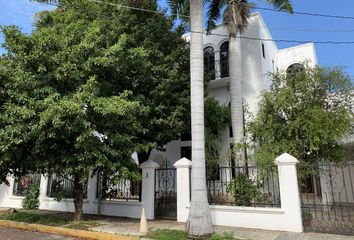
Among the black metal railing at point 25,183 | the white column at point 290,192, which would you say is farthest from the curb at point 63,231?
the white column at point 290,192

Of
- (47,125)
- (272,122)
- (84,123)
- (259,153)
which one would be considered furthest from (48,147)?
(272,122)

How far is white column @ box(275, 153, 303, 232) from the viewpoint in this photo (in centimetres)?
856

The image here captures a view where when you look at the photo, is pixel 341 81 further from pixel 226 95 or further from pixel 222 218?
pixel 222 218

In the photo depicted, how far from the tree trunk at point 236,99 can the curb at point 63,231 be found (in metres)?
5.95

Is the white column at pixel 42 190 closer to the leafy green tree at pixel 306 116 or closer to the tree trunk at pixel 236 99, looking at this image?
the tree trunk at pixel 236 99

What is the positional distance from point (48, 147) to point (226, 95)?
1063 centimetres

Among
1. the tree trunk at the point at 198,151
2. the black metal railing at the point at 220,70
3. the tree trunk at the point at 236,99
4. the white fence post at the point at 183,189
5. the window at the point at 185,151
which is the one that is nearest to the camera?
the tree trunk at the point at 198,151

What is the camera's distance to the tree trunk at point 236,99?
Result: 1275 cm

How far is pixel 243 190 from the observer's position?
10430 mm

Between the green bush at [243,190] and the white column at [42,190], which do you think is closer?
the green bush at [243,190]

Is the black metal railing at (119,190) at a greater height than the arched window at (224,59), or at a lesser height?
lesser

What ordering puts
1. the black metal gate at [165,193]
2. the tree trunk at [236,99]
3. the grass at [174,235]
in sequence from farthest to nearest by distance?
the tree trunk at [236,99] → the black metal gate at [165,193] → the grass at [174,235]

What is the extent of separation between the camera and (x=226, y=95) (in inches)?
683

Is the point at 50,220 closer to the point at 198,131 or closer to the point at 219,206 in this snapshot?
the point at 219,206
